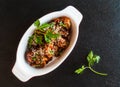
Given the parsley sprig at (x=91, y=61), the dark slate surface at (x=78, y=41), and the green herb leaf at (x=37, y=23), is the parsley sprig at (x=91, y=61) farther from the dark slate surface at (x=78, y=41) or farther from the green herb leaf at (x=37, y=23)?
the green herb leaf at (x=37, y=23)

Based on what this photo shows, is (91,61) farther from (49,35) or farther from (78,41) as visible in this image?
(49,35)

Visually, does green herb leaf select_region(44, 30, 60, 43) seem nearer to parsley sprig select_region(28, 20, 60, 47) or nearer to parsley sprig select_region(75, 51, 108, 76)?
parsley sprig select_region(28, 20, 60, 47)

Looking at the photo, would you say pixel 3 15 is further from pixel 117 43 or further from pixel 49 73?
pixel 117 43

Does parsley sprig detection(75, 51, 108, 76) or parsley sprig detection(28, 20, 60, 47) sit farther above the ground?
parsley sprig detection(28, 20, 60, 47)

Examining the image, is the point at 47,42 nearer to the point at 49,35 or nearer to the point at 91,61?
the point at 49,35

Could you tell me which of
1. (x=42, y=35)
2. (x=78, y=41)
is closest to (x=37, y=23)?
(x=42, y=35)

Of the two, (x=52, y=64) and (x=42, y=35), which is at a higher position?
(x=42, y=35)

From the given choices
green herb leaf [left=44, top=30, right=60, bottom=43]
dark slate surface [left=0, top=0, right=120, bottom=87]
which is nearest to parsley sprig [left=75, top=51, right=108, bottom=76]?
dark slate surface [left=0, top=0, right=120, bottom=87]
